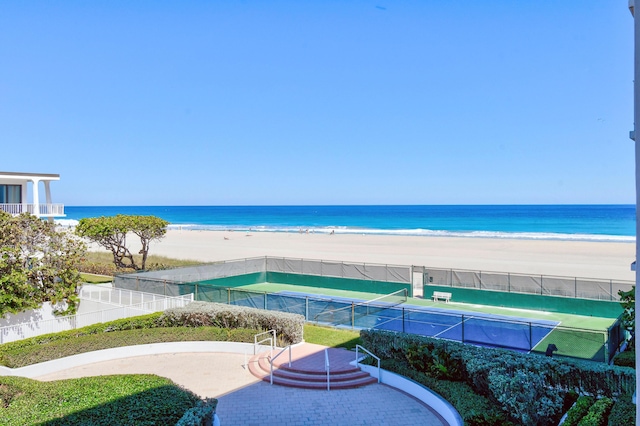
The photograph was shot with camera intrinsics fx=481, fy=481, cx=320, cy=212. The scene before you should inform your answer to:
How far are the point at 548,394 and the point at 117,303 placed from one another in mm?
17303

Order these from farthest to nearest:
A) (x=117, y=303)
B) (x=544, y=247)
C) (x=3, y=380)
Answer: (x=544, y=247) < (x=117, y=303) < (x=3, y=380)

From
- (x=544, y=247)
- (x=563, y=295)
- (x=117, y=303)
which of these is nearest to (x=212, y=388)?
(x=117, y=303)

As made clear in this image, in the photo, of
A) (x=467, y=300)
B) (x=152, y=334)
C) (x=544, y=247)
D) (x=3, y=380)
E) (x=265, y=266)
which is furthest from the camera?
(x=544, y=247)

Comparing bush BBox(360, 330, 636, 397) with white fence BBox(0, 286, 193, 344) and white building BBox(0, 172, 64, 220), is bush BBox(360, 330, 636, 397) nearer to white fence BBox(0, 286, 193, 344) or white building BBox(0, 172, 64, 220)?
white fence BBox(0, 286, 193, 344)

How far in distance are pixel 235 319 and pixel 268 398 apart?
5497 millimetres

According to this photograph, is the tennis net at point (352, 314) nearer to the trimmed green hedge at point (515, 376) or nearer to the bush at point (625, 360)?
the trimmed green hedge at point (515, 376)

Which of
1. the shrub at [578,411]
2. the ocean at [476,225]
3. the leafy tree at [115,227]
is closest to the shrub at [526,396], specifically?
the shrub at [578,411]

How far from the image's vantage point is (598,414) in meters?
8.48

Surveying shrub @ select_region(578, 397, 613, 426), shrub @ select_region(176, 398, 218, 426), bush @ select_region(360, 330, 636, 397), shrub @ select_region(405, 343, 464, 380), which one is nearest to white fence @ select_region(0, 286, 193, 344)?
shrub @ select_region(405, 343, 464, 380)

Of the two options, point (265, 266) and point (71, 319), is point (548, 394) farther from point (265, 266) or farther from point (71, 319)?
point (265, 266)

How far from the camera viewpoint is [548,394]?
9.92 metres

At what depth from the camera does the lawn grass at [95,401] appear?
8.22m

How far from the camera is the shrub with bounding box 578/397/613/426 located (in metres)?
8.16

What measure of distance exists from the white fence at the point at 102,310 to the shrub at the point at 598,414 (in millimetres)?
14559
